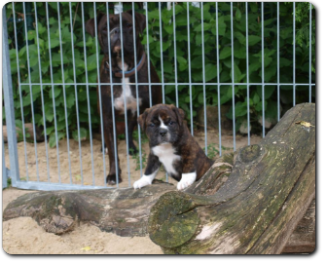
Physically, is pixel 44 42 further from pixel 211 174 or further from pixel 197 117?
pixel 211 174

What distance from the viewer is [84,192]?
3307 mm

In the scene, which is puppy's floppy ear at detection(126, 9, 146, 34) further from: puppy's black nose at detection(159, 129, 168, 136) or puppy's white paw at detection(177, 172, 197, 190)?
puppy's white paw at detection(177, 172, 197, 190)

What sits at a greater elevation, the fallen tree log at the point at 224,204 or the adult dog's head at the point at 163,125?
the adult dog's head at the point at 163,125

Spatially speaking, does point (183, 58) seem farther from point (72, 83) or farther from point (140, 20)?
point (72, 83)

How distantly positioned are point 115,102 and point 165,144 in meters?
1.56

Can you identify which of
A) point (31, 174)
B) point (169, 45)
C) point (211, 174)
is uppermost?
Result: point (169, 45)

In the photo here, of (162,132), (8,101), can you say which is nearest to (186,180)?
(162,132)

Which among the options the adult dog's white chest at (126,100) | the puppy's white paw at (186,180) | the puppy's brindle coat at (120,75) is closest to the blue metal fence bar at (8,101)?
the puppy's brindle coat at (120,75)

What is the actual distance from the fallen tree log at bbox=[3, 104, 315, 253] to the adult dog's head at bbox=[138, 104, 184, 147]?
0.41 meters

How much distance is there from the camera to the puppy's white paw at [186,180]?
349 centimetres

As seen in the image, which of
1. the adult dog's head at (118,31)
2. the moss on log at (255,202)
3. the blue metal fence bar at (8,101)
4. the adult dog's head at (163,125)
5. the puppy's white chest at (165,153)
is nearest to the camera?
the moss on log at (255,202)

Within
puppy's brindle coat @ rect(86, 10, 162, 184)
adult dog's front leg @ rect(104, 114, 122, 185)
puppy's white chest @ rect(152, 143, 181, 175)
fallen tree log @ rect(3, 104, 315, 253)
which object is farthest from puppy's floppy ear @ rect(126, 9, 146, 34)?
fallen tree log @ rect(3, 104, 315, 253)

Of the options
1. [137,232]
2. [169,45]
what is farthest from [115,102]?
[137,232]

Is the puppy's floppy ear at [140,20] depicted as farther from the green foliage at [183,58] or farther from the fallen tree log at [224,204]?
the fallen tree log at [224,204]
